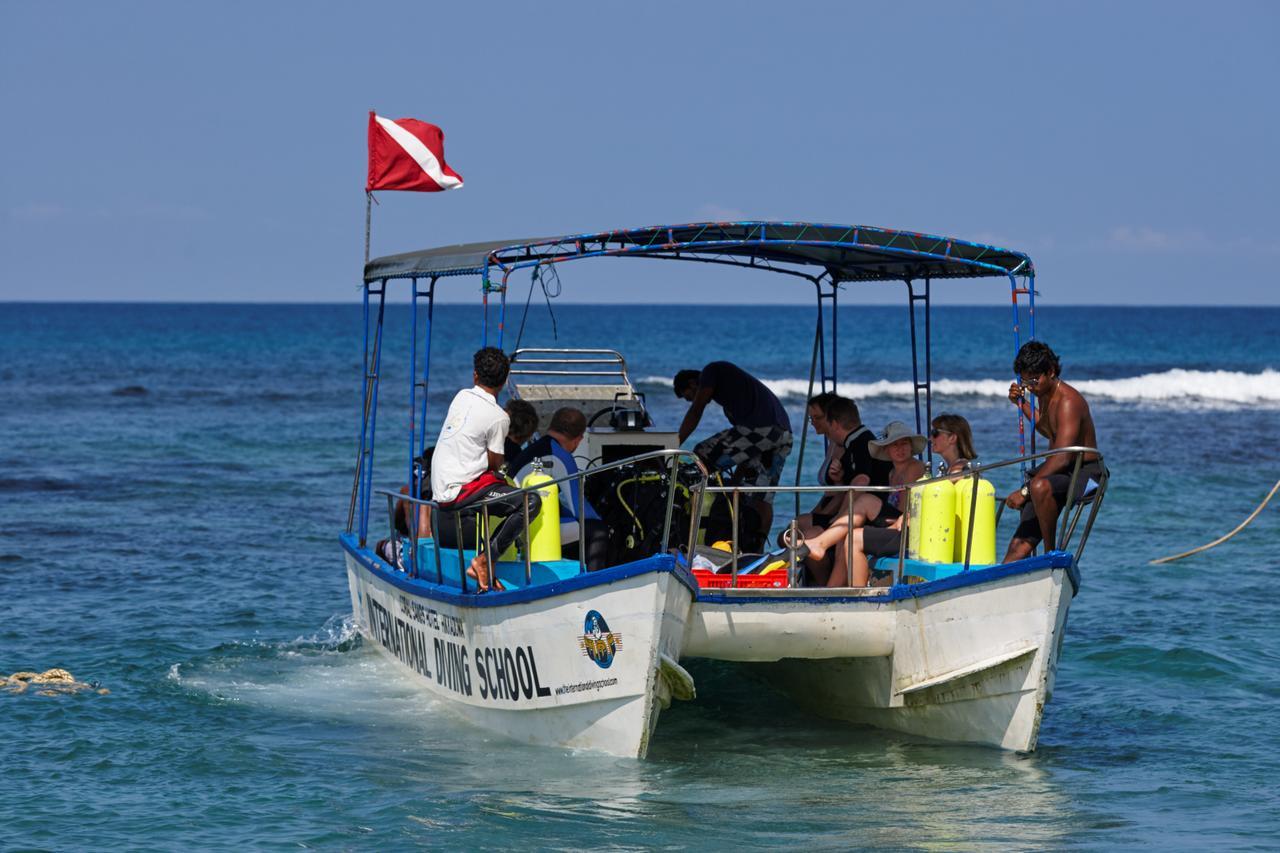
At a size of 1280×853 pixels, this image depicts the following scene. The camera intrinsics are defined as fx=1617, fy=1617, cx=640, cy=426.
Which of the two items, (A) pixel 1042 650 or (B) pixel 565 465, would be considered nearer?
(A) pixel 1042 650

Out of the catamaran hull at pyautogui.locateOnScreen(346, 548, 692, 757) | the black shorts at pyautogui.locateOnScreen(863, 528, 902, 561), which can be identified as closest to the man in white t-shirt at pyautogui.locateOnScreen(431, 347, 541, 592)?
the catamaran hull at pyautogui.locateOnScreen(346, 548, 692, 757)

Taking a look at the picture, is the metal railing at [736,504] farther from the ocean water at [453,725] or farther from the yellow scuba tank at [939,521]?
the ocean water at [453,725]

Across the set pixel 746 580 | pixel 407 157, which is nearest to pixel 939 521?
pixel 746 580

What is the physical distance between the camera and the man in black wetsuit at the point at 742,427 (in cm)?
1137

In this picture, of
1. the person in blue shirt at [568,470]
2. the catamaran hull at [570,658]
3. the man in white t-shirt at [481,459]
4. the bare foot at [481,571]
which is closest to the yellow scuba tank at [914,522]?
the catamaran hull at [570,658]

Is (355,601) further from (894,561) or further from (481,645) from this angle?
(894,561)

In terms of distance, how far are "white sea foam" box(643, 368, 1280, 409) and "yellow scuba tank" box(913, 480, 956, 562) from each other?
35927 mm

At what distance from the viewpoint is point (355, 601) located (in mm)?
12711

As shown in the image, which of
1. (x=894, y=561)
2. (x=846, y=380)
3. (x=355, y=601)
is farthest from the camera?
(x=846, y=380)

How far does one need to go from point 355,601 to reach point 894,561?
4.94 m

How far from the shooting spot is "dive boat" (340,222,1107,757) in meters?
8.43

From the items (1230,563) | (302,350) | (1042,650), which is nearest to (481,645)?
(1042,650)

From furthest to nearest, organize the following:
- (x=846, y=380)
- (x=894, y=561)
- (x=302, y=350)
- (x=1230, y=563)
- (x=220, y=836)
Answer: (x=302, y=350) → (x=846, y=380) → (x=1230, y=563) → (x=894, y=561) → (x=220, y=836)

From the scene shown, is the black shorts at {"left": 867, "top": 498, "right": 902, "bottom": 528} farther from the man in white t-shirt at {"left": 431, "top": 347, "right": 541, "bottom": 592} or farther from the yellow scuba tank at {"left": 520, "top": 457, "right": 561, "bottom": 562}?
the man in white t-shirt at {"left": 431, "top": 347, "right": 541, "bottom": 592}
